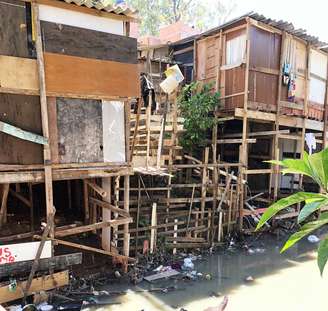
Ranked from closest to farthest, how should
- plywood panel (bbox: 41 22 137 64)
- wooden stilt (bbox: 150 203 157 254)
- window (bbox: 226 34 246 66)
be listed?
plywood panel (bbox: 41 22 137 64) < wooden stilt (bbox: 150 203 157 254) < window (bbox: 226 34 246 66)

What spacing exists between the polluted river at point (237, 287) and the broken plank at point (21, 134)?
11.5 ft

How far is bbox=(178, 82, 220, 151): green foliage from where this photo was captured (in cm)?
1090

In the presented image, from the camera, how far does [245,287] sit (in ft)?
26.4

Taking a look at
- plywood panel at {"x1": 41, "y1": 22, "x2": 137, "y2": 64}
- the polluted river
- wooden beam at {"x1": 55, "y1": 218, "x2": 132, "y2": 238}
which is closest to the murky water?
the polluted river

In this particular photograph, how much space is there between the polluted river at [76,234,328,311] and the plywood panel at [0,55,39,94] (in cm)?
455

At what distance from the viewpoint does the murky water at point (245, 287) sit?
23.3 feet

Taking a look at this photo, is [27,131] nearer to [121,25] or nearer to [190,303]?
[121,25]

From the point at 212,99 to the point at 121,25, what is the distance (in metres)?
4.57

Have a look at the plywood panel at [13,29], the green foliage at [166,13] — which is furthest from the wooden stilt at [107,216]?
the green foliage at [166,13]

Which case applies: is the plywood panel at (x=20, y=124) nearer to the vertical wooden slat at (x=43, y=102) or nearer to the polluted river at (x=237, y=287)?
the vertical wooden slat at (x=43, y=102)

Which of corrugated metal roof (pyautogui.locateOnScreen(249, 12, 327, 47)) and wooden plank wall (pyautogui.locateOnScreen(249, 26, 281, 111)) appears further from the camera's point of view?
wooden plank wall (pyautogui.locateOnScreen(249, 26, 281, 111))

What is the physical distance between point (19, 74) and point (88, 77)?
1.31 metres

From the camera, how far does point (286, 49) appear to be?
37.6ft

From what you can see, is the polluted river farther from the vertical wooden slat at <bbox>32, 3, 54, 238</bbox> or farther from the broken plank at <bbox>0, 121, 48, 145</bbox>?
the broken plank at <bbox>0, 121, 48, 145</bbox>
